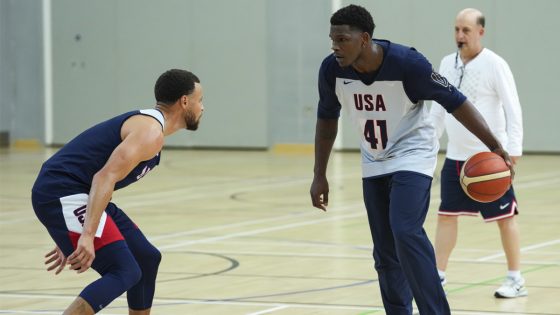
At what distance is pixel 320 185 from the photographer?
6625mm

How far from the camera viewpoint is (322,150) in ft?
21.6

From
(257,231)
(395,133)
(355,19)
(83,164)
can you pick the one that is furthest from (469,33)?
(257,231)

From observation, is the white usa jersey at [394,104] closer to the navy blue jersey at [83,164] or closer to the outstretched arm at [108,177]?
the navy blue jersey at [83,164]

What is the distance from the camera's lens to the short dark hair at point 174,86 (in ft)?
19.3

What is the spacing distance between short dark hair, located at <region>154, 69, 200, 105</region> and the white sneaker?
295 centimetres

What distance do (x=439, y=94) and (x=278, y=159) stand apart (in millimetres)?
15344

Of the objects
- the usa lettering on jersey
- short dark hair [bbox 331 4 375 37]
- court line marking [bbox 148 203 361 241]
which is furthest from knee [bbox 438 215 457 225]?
court line marking [bbox 148 203 361 241]

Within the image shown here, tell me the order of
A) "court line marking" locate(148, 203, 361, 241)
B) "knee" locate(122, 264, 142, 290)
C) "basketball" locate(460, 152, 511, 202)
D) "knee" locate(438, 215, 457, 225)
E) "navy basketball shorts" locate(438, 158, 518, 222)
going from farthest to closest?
"court line marking" locate(148, 203, 361, 241), "knee" locate(438, 215, 457, 225), "navy basketball shorts" locate(438, 158, 518, 222), "basketball" locate(460, 152, 511, 202), "knee" locate(122, 264, 142, 290)

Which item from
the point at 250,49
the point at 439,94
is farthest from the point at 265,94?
the point at 439,94

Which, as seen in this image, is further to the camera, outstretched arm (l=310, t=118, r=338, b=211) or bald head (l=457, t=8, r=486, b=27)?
bald head (l=457, t=8, r=486, b=27)

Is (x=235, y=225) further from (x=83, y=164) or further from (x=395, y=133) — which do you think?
(x=83, y=164)

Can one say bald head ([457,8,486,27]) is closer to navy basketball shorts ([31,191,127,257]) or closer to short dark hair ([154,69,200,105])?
short dark hair ([154,69,200,105])

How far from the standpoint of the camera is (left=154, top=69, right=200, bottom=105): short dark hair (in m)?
5.88

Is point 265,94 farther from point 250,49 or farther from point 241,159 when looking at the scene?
point 241,159
